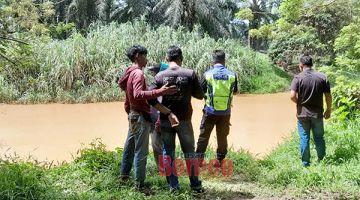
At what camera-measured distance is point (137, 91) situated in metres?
3.95

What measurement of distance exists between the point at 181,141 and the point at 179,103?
375mm

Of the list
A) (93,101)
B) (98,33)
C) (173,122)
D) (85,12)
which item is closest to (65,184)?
(173,122)

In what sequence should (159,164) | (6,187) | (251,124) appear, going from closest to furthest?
(6,187), (159,164), (251,124)

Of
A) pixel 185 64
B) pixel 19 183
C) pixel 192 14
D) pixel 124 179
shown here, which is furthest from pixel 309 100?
pixel 192 14

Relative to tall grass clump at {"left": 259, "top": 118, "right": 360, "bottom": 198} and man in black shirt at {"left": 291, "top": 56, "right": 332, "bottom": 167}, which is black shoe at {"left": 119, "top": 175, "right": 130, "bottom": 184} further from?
man in black shirt at {"left": 291, "top": 56, "right": 332, "bottom": 167}

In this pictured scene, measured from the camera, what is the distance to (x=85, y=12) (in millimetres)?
22531

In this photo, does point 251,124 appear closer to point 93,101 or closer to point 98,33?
point 93,101

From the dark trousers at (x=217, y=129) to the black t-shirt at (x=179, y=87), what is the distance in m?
0.95

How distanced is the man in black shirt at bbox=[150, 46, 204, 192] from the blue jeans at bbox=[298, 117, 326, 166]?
5.24 ft

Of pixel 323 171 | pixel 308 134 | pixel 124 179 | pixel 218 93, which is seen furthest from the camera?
pixel 308 134

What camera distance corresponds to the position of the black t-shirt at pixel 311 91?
16.1ft

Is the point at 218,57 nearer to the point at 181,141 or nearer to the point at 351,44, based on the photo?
the point at 181,141

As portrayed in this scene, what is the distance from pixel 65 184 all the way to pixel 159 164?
1.04m

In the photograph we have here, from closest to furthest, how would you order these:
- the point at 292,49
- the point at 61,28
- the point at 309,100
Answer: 1. the point at 309,100
2. the point at 61,28
3. the point at 292,49
